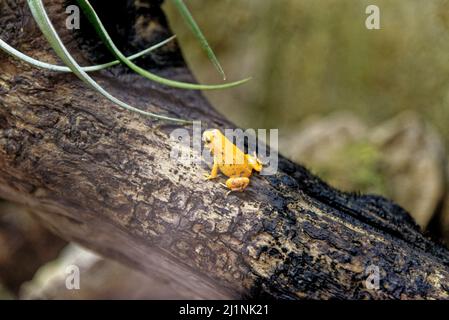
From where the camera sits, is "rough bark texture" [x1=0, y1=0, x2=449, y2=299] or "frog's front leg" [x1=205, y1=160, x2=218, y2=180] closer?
"rough bark texture" [x1=0, y1=0, x2=449, y2=299]

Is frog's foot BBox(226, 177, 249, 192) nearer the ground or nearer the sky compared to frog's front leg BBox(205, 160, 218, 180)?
nearer the ground

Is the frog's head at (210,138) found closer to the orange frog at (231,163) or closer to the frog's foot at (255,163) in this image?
the orange frog at (231,163)

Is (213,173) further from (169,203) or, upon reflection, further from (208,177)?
(169,203)

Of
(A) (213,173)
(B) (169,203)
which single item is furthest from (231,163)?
(B) (169,203)

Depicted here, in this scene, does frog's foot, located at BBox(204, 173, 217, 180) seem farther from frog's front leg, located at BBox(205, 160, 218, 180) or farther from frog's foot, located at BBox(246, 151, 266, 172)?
frog's foot, located at BBox(246, 151, 266, 172)

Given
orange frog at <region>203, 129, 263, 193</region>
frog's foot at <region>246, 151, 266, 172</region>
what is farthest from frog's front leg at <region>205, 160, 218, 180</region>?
frog's foot at <region>246, 151, 266, 172</region>
